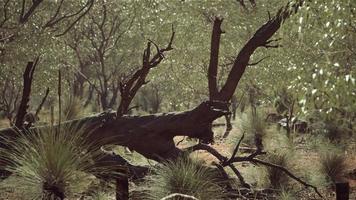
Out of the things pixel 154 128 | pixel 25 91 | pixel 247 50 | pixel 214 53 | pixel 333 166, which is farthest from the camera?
pixel 333 166

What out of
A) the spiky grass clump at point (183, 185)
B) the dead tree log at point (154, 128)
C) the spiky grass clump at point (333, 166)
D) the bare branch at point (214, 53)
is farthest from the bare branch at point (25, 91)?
the spiky grass clump at point (333, 166)

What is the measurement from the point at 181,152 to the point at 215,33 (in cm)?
287

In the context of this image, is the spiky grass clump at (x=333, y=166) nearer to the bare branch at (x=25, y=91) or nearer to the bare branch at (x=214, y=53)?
the bare branch at (x=214, y=53)

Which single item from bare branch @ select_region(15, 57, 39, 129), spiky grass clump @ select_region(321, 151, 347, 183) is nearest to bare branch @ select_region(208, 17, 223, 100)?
spiky grass clump @ select_region(321, 151, 347, 183)

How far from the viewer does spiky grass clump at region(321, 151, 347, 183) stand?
10562mm

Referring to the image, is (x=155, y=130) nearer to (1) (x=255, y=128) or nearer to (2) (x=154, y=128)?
(2) (x=154, y=128)

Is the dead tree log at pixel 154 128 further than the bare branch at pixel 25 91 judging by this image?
Yes

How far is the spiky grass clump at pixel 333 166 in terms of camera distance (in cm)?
1056

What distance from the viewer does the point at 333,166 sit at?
1071 centimetres

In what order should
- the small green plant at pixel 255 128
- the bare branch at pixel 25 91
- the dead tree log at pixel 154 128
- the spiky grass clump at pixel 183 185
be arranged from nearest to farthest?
the spiky grass clump at pixel 183 185 < the bare branch at pixel 25 91 < the dead tree log at pixel 154 128 < the small green plant at pixel 255 128

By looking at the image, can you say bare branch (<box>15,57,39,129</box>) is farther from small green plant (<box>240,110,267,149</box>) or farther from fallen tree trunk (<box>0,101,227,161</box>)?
small green plant (<box>240,110,267,149</box>)

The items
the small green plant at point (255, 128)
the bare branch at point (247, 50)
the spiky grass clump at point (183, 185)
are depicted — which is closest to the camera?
the spiky grass clump at point (183, 185)

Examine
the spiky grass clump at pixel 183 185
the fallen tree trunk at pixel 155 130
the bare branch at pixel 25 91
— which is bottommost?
the spiky grass clump at pixel 183 185

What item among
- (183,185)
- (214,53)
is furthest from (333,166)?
(183,185)
